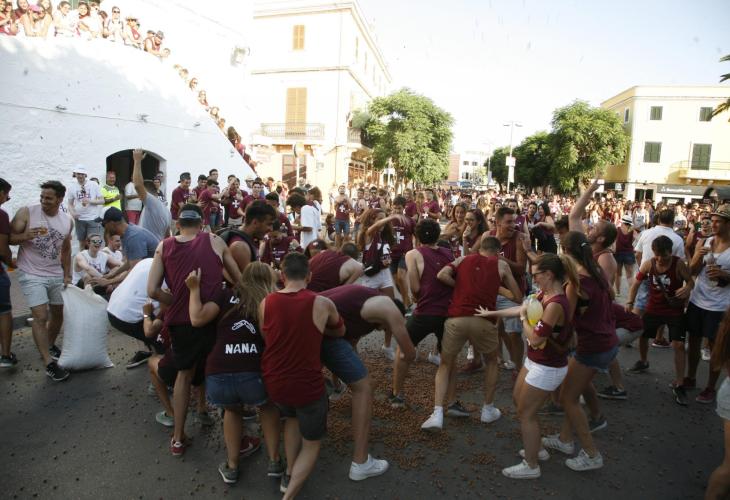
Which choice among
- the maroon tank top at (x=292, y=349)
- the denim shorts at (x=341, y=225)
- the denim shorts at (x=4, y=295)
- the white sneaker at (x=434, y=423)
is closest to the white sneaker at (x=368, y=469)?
the white sneaker at (x=434, y=423)

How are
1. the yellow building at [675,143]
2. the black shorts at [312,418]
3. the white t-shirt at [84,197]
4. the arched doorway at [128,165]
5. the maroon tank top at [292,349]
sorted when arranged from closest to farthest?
1. the maroon tank top at [292,349]
2. the black shorts at [312,418]
3. the white t-shirt at [84,197]
4. the arched doorway at [128,165]
5. the yellow building at [675,143]

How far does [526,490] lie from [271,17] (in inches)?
1310

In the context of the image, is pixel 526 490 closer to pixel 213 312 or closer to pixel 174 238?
pixel 213 312

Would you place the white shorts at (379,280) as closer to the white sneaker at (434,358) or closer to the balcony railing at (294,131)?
the white sneaker at (434,358)

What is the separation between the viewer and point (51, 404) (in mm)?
4238

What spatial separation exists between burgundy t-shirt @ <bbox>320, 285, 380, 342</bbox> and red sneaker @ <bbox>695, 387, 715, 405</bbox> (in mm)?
3722

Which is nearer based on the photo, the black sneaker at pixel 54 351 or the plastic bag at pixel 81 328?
→ the plastic bag at pixel 81 328

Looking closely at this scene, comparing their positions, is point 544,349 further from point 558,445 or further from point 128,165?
point 128,165

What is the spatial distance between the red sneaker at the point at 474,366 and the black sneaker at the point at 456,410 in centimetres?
104

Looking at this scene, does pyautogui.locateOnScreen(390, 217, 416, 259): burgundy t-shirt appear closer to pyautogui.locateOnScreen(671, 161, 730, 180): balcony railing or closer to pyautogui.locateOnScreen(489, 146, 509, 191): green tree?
pyautogui.locateOnScreen(671, 161, 730, 180): balcony railing

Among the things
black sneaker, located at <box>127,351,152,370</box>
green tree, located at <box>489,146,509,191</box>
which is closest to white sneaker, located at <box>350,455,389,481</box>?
black sneaker, located at <box>127,351,152,370</box>

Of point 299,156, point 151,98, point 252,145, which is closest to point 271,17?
point 299,156

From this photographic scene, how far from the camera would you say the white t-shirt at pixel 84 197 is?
870 cm

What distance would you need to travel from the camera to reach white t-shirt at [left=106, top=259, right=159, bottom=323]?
4.21 metres
